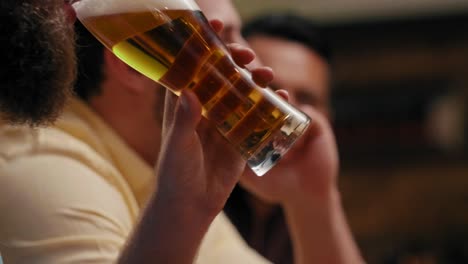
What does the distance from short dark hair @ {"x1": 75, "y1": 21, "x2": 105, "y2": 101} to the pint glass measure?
0.06 m

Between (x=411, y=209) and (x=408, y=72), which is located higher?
(x=408, y=72)

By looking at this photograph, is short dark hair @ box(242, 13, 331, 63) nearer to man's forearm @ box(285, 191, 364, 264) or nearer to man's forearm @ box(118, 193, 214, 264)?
man's forearm @ box(285, 191, 364, 264)

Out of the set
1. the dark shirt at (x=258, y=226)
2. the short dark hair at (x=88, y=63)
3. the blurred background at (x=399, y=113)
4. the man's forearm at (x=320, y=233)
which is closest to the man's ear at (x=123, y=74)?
the short dark hair at (x=88, y=63)

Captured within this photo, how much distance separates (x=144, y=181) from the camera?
103 cm

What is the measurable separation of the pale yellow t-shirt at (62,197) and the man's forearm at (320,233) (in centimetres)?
37

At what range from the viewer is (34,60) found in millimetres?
706

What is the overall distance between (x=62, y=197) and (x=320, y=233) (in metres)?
0.54

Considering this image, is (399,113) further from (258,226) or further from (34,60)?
(34,60)

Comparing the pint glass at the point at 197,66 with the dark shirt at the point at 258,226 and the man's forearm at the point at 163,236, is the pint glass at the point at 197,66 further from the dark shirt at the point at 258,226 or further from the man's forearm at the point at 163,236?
the dark shirt at the point at 258,226

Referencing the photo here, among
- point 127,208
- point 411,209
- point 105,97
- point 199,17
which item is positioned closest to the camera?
point 199,17

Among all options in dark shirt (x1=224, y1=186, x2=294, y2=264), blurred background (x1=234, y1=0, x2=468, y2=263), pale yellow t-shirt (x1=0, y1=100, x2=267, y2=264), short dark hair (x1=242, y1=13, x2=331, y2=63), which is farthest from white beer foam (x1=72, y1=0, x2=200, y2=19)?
blurred background (x1=234, y1=0, x2=468, y2=263)

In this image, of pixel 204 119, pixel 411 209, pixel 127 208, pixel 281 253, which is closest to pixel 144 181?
pixel 127 208

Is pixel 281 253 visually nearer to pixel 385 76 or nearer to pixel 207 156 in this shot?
pixel 207 156

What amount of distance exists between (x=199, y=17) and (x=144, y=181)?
0.32 m
